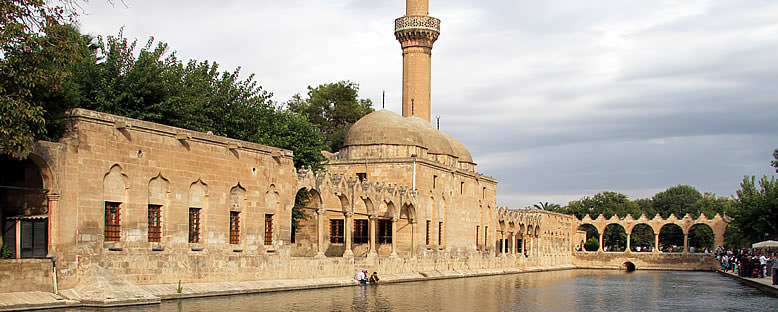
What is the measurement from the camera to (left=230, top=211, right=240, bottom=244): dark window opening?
24.1 metres

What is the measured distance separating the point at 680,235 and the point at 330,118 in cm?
4330

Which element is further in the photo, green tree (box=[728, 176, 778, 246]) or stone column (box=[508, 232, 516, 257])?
stone column (box=[508, 232, 516, 257])

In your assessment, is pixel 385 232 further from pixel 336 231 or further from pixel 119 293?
pixel 119 293

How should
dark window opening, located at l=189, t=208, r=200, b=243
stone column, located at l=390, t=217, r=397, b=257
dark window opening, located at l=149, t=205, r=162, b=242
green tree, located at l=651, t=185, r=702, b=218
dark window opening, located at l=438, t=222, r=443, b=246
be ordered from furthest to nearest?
green tree, located at l=651, t=185, r=702, b=218
dark window opening, located at l=438, t=222, r=443, b=246
stone column, located at l=390, t=217, r=397, b=257
dark window opening, located at l=189, t=208, r=200, b=243
dark window opening, located at l=149, t=205, r=162, b=242

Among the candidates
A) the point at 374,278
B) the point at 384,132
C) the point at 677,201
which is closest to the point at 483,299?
the point at 374,278

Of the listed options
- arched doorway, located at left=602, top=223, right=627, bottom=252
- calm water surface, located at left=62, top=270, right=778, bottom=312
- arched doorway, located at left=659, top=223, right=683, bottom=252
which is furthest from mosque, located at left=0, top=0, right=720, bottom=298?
arched doorway, located at left=659, top=223, right=683, bottom=252

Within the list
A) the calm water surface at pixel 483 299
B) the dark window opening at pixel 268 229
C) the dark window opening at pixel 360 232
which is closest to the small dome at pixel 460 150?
the dark window opening at pixel 360 232

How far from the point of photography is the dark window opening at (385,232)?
1420 inches

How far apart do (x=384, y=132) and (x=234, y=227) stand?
50.5 ft

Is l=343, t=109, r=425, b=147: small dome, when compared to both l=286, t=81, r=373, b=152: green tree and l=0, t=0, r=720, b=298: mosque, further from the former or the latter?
l=286, t=81, r=373, b=152: green tree

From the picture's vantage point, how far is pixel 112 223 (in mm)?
19938

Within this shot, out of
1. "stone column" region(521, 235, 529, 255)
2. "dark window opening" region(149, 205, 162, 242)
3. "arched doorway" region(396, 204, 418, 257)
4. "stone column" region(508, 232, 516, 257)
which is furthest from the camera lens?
"stone column" region(521, 235, 529, 255)

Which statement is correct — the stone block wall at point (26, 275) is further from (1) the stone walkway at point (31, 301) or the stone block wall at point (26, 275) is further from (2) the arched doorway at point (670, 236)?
(2) the arched doorway at point (670, 236)

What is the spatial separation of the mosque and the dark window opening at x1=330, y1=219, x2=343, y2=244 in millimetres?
52
